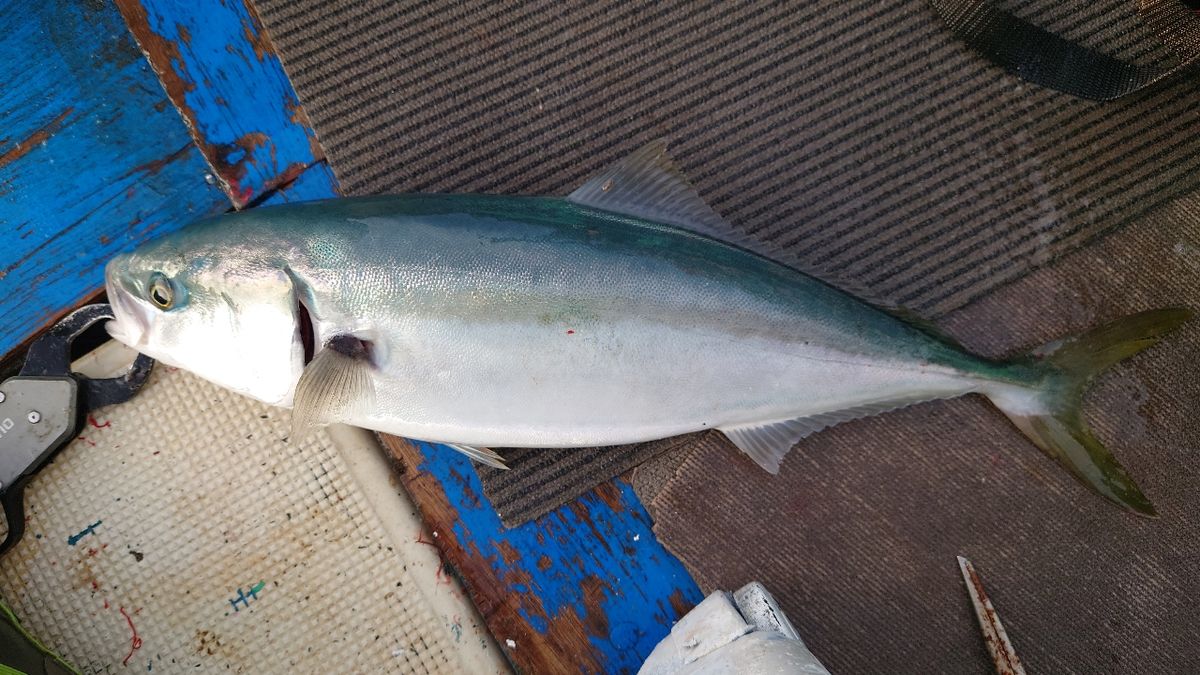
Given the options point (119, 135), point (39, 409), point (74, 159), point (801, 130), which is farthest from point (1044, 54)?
point (39, 409)

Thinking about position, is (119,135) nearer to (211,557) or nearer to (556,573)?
(211,557)

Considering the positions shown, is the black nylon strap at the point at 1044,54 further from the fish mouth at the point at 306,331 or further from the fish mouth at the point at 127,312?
the fish mouth at the point at 127,312

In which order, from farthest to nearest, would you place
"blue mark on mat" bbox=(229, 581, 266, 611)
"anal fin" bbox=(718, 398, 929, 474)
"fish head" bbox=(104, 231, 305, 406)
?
"blue mark on mat" bbox=(229, 581, 266, 611), "anal fin" bbox=(718, 398, 929, 474), "fish head" bbox=(104, 231, 305, 406)

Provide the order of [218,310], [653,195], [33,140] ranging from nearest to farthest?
[218,310], [653,195], [33,140]

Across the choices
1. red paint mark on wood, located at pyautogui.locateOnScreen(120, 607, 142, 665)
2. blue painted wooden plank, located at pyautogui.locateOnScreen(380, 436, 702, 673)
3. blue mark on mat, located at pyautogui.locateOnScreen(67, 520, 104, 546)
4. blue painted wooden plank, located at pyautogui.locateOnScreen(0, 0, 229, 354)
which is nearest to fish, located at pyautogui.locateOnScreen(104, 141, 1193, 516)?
blue painted wooden plank, located at pyautogui.locateOnScreen(380, 436, 702, 673)

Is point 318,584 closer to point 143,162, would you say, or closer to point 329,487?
point 329,487

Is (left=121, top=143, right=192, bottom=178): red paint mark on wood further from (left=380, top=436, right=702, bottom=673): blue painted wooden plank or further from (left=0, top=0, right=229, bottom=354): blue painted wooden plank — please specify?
(left=380, top=436, right=702, bottom=673): blue painted wooden plank

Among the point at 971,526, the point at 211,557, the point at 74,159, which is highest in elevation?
the point at 74,159
